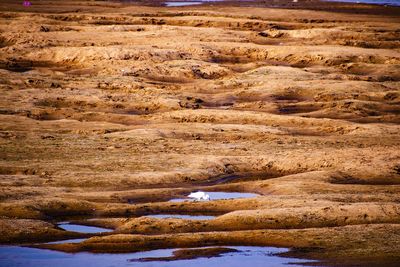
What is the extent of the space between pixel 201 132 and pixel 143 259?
11174mm

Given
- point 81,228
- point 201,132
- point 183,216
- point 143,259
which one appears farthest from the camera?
point 201,132

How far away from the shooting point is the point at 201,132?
2766cm

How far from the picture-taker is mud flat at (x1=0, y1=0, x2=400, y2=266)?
720 inches

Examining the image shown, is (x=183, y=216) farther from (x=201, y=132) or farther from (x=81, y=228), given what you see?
(x=201, y=132)

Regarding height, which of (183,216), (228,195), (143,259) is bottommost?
(228,195)

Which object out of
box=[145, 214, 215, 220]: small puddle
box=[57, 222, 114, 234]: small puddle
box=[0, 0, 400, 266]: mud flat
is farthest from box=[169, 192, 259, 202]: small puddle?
box=[57, 222, 114, 234]: small puddle

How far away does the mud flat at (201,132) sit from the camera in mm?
18297

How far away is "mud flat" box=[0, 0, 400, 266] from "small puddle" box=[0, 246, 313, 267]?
0.22m

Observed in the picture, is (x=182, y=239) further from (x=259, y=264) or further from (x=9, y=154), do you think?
(x=9, y=154)

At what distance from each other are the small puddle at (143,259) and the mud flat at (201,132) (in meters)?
0.22

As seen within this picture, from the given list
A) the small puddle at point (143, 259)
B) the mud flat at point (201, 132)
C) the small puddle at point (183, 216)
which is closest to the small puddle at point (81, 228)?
the mud flat at point (201, 132)

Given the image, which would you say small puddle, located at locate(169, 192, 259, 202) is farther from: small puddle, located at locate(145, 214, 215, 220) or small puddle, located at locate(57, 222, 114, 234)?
small puddle, located at locate(57, 222, 114, 234)

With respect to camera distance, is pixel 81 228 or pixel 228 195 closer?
pixel 81 228

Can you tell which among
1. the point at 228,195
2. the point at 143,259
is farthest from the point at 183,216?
the point at 143,259
